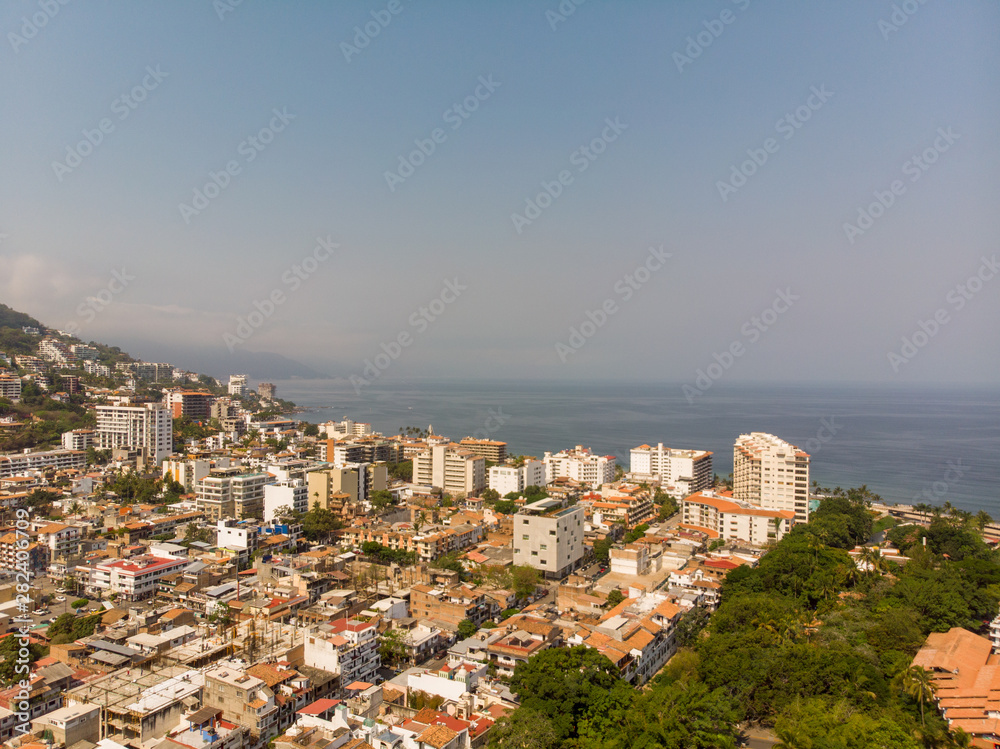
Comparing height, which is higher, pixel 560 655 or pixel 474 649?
pixel 560 655

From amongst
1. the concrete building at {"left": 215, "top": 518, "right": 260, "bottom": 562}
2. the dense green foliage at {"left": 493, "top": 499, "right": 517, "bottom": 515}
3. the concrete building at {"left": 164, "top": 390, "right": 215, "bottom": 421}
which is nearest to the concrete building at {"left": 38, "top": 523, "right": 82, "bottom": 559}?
the concrete building at {"left": 215, "top": 518, "right": 260, "bottom": 562}

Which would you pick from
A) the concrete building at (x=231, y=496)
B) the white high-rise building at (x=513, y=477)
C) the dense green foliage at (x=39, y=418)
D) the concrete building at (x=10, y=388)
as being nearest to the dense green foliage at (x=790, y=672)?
the white high-rise building at (x=513, y=477)

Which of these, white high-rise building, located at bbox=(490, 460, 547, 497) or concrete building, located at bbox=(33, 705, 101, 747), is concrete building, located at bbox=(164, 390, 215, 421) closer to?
white high-rise building, located at bbox=(490, 460, 547, 497)

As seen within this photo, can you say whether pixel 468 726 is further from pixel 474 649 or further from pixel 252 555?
pixel 252 555

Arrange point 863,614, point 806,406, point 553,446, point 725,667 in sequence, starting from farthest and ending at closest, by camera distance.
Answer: point 806,406, point 553,446, point 863,614, point 725,667

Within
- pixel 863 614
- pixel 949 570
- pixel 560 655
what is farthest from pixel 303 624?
pixel 949 570

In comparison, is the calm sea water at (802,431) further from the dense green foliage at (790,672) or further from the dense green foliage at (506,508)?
the dense green foliage at (506,508)

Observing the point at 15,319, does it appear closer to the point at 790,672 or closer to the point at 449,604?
the point at 449,604

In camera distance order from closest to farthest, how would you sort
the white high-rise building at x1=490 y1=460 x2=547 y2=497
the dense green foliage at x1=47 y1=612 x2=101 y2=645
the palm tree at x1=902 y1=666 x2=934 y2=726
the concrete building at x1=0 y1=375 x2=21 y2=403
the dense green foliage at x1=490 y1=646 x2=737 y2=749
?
the dense green foliage at x1=490 y1=646 x2=737 y2=749
the palm tree at x1=902 y1=666 x2=934 y2=726
the dense green foliage at x1=47 y1=612 x2=101 y2=645
the white high-rise building at x1=490 y1=460 x2=547 y2=497
the concrete building at x1=0 y1=375 x2=21 y2=403
